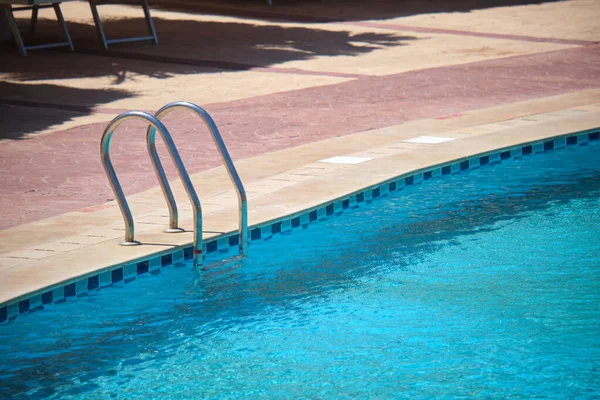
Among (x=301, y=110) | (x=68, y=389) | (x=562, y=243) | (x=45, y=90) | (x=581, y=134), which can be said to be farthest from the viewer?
(x=45, y=90)

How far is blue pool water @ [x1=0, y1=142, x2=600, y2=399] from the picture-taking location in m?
5.23

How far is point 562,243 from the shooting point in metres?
7.44

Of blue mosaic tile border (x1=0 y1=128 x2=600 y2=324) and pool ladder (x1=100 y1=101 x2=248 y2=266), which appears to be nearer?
blue mosaic tile border (x1=0 y1=128 x2=600 y2=324)

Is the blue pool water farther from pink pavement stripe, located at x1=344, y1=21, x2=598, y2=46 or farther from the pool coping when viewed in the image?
pink pavement stripe, located at x1=344, y1=21, x2=598, y2=46

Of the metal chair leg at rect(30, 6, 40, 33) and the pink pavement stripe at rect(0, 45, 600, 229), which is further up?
the metal chair leg at rect(30, 6, 40, 33)

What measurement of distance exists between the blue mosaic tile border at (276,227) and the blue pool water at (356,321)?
0.22ft

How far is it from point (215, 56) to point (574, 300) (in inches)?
470

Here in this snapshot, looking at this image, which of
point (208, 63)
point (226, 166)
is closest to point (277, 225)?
point (226, 166)

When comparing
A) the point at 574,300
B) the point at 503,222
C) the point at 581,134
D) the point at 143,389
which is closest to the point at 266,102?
the point at 581,134

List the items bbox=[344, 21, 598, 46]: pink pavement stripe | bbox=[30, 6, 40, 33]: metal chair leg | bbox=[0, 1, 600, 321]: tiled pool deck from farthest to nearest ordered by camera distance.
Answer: bbox=[30, 6, 40, 33]: metal chair leg
bbox=[344, 21, 598, 46]: pink pavement stripe
bbox=[0, 1, 600, 321]: tiled pool deck

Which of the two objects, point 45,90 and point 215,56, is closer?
point 45,90

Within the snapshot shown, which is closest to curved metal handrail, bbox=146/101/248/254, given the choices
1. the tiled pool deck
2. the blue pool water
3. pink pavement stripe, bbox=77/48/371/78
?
the tiled pool deck

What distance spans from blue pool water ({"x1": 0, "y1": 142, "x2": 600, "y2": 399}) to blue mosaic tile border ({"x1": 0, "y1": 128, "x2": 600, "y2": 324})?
67 mm

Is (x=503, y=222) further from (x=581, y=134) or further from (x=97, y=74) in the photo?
(x=97, y=74)
